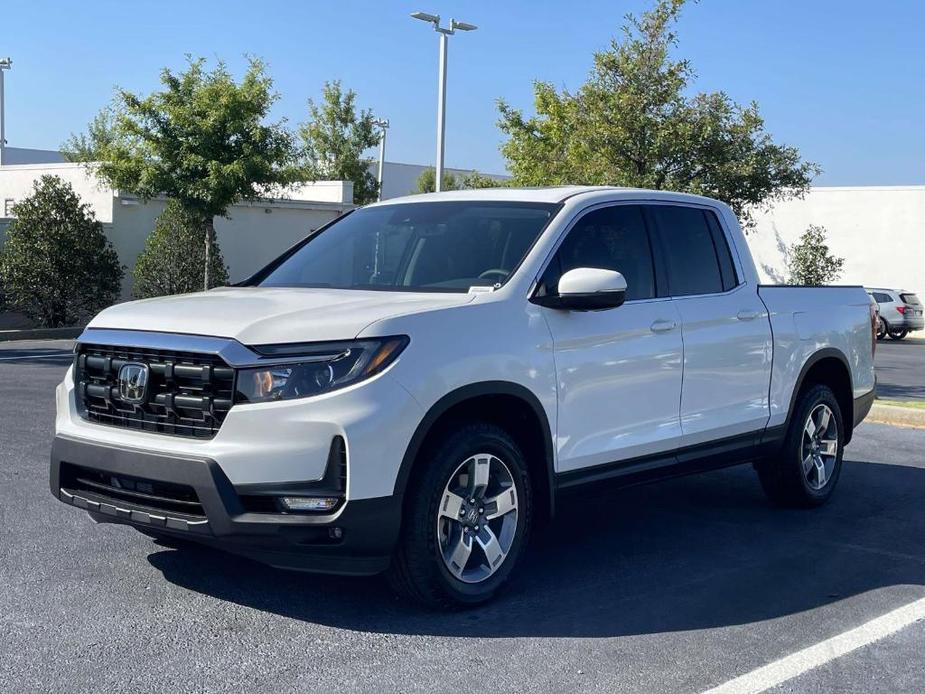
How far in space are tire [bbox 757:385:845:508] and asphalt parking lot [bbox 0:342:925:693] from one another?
241mm

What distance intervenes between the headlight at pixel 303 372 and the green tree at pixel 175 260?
20548 millimetres

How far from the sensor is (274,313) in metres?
4.96

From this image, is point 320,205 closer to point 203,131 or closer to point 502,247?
point 203,131

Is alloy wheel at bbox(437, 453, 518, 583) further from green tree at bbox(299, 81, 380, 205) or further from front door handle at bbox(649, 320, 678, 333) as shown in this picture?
green tree at bbox(299, 81, 380, 205)

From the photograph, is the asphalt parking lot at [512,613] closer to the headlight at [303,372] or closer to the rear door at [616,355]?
the rear door at [616,355]

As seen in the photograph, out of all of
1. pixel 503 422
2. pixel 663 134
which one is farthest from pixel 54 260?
pixel 503 422

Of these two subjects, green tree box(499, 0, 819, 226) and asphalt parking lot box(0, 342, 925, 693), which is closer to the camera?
asphalt parking lot box(0, 342, 925, 693)

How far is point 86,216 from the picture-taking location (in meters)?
25.5

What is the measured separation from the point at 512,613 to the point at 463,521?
47 centimetres

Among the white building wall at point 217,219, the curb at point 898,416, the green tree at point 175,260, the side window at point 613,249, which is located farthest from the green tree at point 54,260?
the side window at point 613,249

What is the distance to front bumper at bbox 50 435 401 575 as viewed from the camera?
4641 millimetres

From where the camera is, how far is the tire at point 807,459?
7.44 metres

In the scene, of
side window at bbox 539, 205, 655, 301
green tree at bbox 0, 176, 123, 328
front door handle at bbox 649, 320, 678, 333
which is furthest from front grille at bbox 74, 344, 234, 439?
green tree at bbox 0, 176, 123, 328

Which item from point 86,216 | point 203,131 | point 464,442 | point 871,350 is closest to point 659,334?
point 464,442
